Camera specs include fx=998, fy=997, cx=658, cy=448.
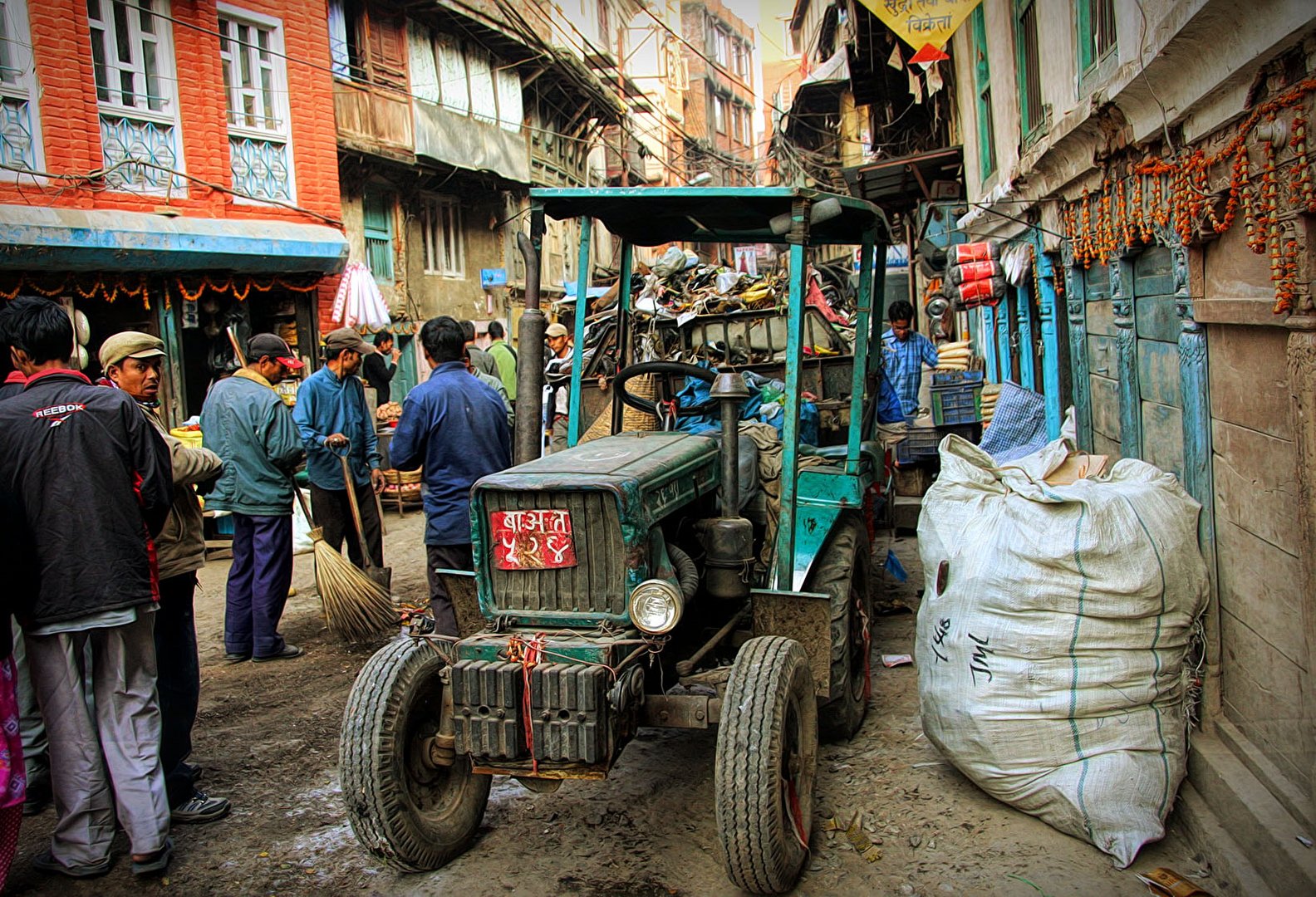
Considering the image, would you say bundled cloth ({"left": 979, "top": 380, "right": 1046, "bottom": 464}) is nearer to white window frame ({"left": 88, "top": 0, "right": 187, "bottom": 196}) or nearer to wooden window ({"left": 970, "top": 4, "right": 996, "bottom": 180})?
wooden window ({"left": 970, "top": 4, "right": 996, "bottom": 180})

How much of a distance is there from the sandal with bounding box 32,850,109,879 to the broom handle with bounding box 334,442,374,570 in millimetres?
3398

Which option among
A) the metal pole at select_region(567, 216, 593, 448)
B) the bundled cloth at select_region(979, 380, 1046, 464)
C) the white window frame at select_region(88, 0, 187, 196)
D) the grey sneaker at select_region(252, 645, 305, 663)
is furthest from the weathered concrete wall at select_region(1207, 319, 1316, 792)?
the white window frame at select_region(88, 0, 187, 196)

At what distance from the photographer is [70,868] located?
11.8 feet

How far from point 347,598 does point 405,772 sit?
317 cm

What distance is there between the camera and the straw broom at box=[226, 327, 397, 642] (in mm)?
6359

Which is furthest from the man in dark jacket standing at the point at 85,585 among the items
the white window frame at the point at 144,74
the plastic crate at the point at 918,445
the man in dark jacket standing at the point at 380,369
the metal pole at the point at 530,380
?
the white window frame at the point at 144,74

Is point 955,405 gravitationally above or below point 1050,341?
below

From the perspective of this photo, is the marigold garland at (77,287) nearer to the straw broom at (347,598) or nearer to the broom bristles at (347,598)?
the straw broom at (347,598)

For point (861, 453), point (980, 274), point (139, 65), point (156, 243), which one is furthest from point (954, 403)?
point (139, 65)

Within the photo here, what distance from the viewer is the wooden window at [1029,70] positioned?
815 centimetres

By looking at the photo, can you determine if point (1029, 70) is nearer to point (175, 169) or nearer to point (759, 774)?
point (759, 774)

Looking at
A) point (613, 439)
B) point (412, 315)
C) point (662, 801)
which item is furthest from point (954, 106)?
point (662, 801)

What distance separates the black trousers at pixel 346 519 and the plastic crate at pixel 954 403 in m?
4.75

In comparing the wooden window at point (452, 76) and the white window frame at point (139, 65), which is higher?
the wooden window at point (452, 76)
